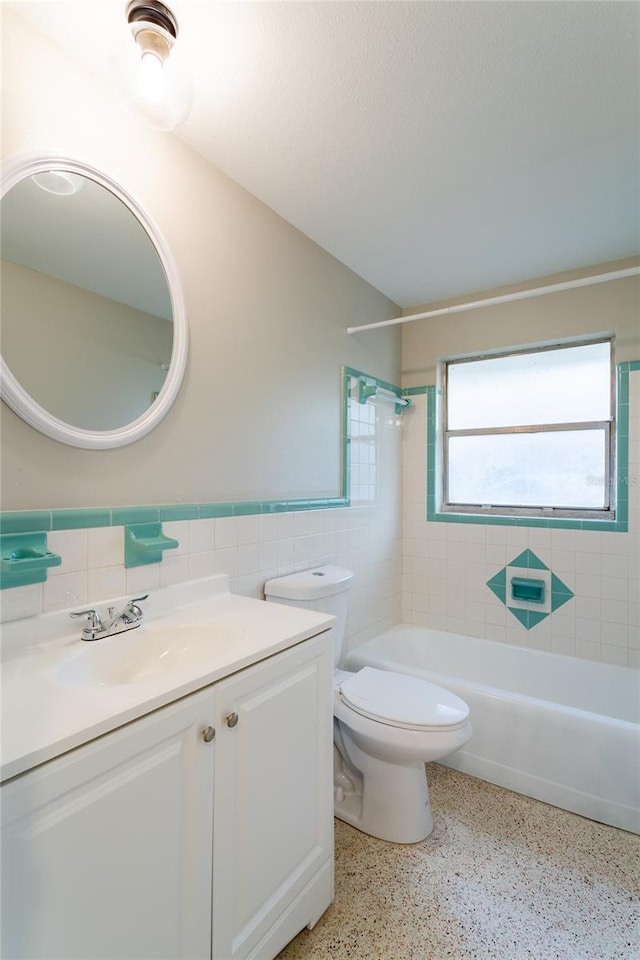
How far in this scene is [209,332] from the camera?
1616 mm

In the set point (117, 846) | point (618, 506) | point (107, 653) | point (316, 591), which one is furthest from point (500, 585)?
point (117, 846)

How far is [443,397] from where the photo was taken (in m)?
2.95

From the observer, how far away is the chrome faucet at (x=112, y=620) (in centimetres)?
116

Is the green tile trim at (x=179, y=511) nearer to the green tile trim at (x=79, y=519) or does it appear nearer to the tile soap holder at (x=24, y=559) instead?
the green tile trim at (x=79, y=519)

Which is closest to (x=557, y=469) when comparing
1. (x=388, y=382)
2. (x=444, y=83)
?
(x=388, y=382)

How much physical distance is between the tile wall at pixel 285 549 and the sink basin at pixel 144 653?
0.15 m

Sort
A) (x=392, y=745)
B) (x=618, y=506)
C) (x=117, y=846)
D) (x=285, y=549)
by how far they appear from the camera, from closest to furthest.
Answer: (x=117, y=846), (x=392, y=745), (x=285, y=549), (x=618, y=506)

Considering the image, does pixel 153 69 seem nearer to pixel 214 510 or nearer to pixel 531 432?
pixel 214 510

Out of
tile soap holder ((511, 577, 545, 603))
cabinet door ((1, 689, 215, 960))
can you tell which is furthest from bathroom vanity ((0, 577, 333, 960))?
tile soap holder ((511, 577, 545, 603))

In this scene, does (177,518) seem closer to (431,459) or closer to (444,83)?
(444,83)

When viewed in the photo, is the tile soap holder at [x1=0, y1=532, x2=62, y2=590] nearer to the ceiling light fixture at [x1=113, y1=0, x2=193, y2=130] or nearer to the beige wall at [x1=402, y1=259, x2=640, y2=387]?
the ceiling light fixture at [x1=113, y1=0, x2=193, y2=130]

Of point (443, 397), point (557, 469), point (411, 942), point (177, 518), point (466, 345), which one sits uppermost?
point (466, 345)

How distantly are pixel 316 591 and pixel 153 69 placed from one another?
1.64m

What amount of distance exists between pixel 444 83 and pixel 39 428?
1.49 metres
